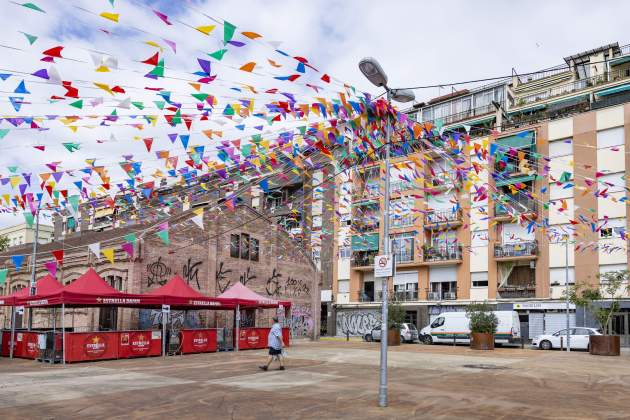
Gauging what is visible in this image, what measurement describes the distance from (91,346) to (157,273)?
8.53 m

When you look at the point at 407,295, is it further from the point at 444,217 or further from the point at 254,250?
the point at 254,250

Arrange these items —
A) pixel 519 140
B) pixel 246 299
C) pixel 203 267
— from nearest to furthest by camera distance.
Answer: pixel 246 299 → pixel 203 267 → pixel 519 140

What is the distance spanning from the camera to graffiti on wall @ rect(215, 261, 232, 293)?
33062 millimetres

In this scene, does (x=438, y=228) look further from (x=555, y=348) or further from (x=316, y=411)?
(x=316, y=411)

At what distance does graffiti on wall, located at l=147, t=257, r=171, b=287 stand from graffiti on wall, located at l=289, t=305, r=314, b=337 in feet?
38.6

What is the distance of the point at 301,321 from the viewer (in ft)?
131

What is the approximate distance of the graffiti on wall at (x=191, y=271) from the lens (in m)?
30.8

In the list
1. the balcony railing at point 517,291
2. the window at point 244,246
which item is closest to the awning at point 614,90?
the balcony railing at point 517,291

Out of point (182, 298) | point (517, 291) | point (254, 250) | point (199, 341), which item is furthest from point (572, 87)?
point (182, 298)

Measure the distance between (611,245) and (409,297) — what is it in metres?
16.4

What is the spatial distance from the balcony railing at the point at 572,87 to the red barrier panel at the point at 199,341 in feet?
105

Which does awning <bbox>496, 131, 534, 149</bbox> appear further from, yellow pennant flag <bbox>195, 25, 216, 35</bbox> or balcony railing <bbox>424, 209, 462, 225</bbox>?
yellow pennant flag <bbox>195, 25, 216, 35</bbox>

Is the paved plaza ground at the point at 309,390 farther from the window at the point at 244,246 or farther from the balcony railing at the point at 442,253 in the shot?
the balcony railing at the point at 442,253

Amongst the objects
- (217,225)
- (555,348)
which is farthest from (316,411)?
(555,348)
